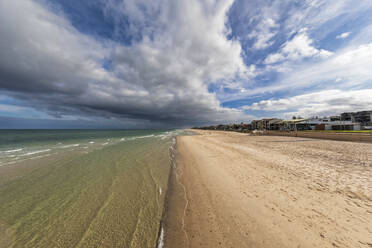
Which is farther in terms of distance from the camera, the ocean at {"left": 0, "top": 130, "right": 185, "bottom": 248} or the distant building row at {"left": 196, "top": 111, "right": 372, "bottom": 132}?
the distant building row at {"left": 196, "top": 111, "right": 372, "bottom": 132}

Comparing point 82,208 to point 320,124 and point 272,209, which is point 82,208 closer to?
point 272,209

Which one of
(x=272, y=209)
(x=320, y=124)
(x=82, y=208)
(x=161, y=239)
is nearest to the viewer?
(x=161, y=239)

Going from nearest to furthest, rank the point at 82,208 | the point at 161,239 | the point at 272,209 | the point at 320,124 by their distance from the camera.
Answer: the point at 161,239 → the point at 272,209 → the point at 82,208 → the point at 320,124

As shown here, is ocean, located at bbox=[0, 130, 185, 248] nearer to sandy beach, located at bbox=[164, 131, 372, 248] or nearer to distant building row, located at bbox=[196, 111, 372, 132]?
sandy beach, located at bbox=[164, 131, 372, 248]

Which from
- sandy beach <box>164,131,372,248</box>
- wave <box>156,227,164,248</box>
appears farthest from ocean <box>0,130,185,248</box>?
sandy beach <box>164,131,372,248</box>

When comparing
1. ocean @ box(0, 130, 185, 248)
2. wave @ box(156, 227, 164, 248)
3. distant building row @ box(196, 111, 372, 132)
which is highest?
distant building row @ box(196, 111, 372, 132)

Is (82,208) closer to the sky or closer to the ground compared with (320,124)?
closer to the ground

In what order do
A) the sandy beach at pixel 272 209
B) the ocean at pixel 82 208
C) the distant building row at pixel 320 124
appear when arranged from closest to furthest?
the sandy beach at pixel 272 209
the ocean at pixel 82 208
the distant building row at pixel 320 124

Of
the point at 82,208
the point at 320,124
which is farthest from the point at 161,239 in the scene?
the point at 320,124

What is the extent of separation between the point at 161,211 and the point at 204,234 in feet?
5.82

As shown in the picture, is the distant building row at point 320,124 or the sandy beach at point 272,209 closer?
the sandy beach at point 272,209

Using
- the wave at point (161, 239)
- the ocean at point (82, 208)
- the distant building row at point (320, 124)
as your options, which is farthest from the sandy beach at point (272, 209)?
the distant building row at point (320, 124)

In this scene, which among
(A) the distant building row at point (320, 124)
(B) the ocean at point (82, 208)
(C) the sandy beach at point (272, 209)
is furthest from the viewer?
(A) the distant building row at point (320, 124)

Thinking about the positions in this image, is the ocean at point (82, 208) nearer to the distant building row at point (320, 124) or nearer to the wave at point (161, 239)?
the wave at point (161, 239)
